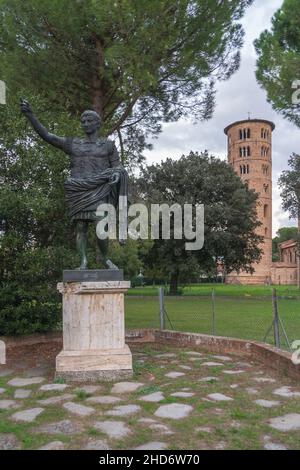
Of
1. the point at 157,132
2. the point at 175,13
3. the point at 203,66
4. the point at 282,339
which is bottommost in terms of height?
the point at 282,339

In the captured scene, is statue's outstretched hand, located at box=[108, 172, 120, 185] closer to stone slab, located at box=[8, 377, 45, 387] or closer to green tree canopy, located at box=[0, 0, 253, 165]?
stone slab, located at box=[8, 377, 45, 387]

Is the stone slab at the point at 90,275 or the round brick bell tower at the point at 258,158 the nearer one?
the stone slab at the point at 90,275

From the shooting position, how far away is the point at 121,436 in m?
3.32

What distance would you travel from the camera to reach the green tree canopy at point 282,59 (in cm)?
1245

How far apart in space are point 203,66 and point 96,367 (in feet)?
26.1

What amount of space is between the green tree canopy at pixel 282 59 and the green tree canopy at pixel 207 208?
11.9m

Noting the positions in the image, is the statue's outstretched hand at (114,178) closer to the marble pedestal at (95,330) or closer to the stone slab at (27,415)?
the marble pedestal at (95,330)

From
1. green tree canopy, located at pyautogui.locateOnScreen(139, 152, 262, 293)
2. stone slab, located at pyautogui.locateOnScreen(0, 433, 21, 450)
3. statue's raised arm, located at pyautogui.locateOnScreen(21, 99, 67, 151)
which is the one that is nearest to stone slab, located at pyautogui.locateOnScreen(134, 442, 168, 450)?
stone slab, located at pyautogui.locateOnScreen(0, 433, 21, 450)

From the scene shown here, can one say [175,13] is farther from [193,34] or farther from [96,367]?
[96,367]

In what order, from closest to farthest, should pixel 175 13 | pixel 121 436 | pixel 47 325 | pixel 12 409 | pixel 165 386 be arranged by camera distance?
pixel 121 436
pixel 12 409
pixel 165 386
pixel 47 325
pixel 175 13

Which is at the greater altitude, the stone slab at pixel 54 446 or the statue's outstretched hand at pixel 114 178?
the statue's outstretched hand at pixel 114 178

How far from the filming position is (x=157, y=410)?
Answer: 396cm

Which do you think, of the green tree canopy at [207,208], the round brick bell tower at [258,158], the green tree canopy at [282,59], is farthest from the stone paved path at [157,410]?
the round brick bell tower at [258,158]
